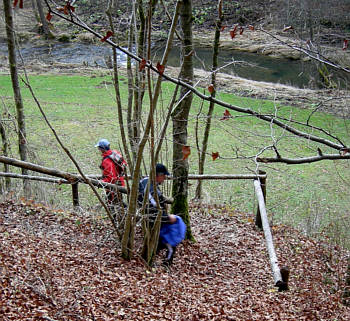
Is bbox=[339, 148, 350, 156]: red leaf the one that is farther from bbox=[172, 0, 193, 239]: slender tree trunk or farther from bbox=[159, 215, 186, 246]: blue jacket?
bbox=[159, 215, 186, 246]: blue jacket

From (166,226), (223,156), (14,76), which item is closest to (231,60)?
(223,156)

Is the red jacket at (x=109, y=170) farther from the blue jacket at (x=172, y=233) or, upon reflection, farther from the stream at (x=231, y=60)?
the stream at (x=231, y=60)

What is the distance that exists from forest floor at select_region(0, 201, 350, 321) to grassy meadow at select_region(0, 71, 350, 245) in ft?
3.63

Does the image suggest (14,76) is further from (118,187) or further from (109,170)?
(118,187)

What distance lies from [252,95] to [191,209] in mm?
12139

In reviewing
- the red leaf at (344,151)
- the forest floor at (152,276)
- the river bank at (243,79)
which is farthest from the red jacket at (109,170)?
the river bank at (243,79)

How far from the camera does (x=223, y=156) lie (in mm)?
12805

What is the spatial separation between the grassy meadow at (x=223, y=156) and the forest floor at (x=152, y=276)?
3.63 ft

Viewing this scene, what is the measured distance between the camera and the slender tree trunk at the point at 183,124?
605 cm

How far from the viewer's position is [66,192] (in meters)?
10.4

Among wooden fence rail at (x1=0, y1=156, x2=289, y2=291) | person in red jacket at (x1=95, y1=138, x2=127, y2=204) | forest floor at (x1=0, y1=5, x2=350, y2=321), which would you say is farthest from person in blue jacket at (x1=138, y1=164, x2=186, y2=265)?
person in red jacket at (x1=95, y1=138, x2=127, y2=204)

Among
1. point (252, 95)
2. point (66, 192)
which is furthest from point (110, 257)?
point (252, 95)

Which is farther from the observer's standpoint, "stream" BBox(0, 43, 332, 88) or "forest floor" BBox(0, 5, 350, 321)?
"stream" BBox(0, 43, 332, 88)

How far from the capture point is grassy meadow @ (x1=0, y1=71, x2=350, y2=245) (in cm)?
891
